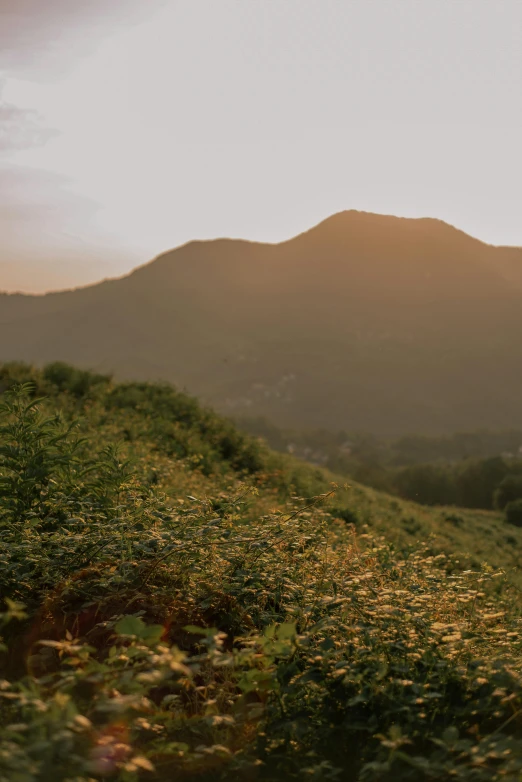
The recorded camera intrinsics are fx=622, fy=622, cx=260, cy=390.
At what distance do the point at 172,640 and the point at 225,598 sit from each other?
518 millimetres

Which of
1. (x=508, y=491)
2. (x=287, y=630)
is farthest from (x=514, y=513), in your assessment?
(x=287, y=630)

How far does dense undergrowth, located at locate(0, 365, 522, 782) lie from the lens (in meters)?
2.90

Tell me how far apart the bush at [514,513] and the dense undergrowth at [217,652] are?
126ft

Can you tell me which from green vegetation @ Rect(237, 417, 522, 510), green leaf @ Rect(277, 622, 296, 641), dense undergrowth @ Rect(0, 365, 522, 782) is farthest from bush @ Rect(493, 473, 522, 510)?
green leaf @ Rect(277, 622, 296, 641)

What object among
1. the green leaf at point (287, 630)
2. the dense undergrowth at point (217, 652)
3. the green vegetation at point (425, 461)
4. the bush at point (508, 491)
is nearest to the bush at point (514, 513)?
the green vegetation at point (425, 461)

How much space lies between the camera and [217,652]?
300 cm

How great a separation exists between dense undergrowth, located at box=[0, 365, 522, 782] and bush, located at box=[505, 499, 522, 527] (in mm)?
38351

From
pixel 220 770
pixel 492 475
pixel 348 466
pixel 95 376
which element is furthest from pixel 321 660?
pixel 348 466

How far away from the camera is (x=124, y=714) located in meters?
2.87

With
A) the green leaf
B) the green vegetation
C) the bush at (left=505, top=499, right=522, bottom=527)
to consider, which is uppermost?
the green leaf

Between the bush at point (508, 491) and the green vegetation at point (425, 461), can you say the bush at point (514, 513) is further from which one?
the bush at point (508, 491)

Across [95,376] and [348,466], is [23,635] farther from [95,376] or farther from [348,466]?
[348,466]

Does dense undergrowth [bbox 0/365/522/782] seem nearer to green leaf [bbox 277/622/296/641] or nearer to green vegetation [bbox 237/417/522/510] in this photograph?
green leaf [bbox 277/622/296/641]

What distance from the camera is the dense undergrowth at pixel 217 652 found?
2.90 metres
